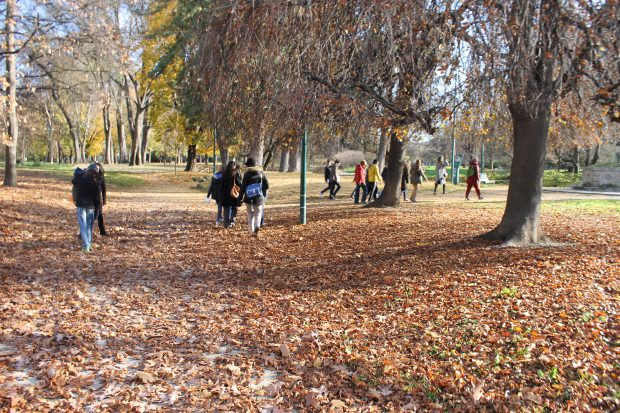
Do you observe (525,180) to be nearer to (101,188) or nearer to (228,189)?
(228,189)

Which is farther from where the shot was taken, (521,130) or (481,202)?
(481,202)

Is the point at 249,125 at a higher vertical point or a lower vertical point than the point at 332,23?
lower

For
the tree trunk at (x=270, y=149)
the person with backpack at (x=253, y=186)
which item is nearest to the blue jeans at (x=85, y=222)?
the person with backpack at (x=253, y=186)

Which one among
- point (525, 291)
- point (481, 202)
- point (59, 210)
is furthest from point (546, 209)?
point (59, 210)

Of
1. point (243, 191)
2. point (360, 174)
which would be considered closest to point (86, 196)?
point (243, 191)

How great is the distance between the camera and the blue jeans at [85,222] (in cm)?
1000

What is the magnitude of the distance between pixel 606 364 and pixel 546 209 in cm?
1091

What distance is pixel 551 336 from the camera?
4.94 metres

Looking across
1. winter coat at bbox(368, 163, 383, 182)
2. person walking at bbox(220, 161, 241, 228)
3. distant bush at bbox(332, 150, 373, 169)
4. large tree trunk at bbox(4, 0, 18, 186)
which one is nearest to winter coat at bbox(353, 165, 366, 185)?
winter coat at bbox(368, 163, 383, 182)

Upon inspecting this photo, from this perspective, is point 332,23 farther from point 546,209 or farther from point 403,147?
point 546,209

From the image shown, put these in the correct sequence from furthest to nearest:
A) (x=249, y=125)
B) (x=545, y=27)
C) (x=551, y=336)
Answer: (x=249, y=125)
(x=545, y=27)
(x=551, y=336)

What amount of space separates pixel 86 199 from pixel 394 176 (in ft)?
29.4

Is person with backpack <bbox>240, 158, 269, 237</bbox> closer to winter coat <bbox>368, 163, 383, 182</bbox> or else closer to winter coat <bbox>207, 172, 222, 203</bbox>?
winter coat <bbox>207, 172, 222, 203</bbox>

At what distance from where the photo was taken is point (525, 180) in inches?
329
